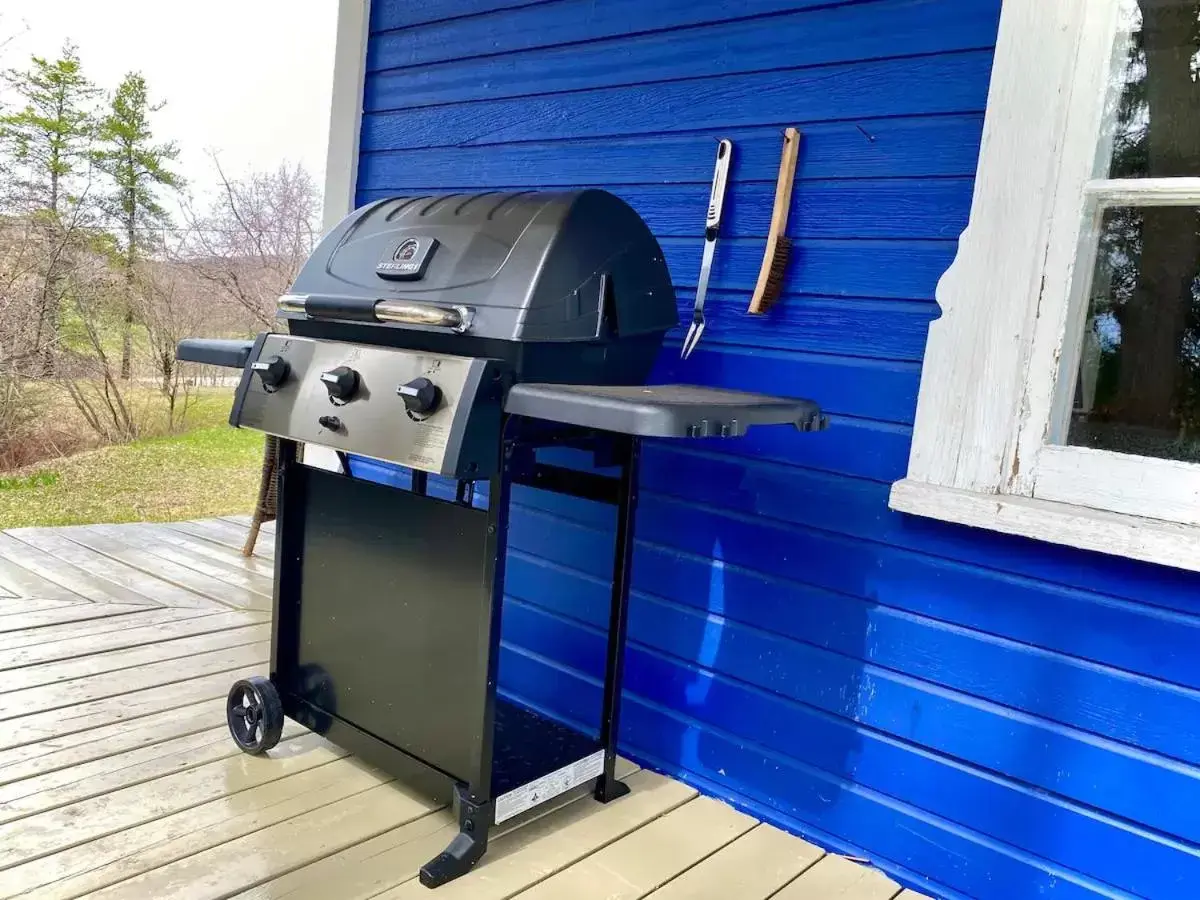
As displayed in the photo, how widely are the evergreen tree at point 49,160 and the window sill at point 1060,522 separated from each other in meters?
4.48

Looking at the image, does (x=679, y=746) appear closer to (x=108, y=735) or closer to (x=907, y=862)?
(x=907, y=862)

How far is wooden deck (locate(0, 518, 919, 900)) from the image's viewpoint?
60.6 inches

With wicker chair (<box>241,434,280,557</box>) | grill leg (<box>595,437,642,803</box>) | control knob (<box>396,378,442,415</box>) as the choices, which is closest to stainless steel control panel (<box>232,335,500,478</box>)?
control knob (<box>396,378,442,415</box>)

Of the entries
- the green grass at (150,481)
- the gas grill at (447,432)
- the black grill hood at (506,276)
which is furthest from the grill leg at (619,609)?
the green grass at (150,481)

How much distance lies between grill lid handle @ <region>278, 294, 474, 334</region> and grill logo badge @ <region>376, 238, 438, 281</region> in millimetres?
65

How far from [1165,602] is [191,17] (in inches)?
242

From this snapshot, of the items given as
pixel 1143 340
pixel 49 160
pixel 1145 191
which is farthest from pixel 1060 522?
pixel 49 160

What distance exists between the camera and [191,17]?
17.8ft

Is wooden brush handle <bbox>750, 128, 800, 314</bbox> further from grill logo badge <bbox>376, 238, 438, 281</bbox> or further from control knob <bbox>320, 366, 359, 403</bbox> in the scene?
control knob <bbox>320, 366, 359, 403</bbox>

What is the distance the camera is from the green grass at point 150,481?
4.22m

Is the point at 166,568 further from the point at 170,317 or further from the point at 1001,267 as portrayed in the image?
the point at 1001,267

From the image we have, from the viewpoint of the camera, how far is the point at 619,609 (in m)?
1.85

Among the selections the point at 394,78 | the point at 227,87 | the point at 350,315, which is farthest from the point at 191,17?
the point at 350,315

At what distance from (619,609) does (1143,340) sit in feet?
3.71
